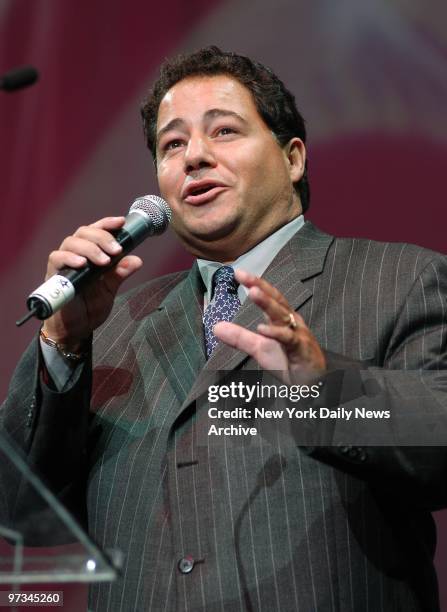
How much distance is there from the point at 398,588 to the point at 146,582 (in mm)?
440

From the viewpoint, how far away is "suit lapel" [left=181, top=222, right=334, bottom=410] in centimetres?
173

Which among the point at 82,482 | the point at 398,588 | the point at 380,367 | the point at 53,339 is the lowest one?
the point at 398,588

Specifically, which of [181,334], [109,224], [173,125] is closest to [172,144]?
[173,125]

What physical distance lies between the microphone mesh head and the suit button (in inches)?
23.5

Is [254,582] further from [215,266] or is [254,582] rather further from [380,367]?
[215,266]

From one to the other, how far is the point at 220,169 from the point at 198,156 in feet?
0.18

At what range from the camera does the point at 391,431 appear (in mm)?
1443

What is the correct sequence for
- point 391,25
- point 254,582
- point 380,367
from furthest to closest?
point 391,25, point 380,367, point 254,582

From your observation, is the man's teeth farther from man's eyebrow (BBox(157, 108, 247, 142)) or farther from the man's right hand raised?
the man's right hand raised

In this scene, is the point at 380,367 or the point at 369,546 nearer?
the point at 369,546

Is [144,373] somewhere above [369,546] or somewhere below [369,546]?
above

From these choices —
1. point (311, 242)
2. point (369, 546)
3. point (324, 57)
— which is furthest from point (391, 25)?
point (369, 546)

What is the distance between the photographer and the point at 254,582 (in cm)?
153

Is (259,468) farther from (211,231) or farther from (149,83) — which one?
(149,83)
